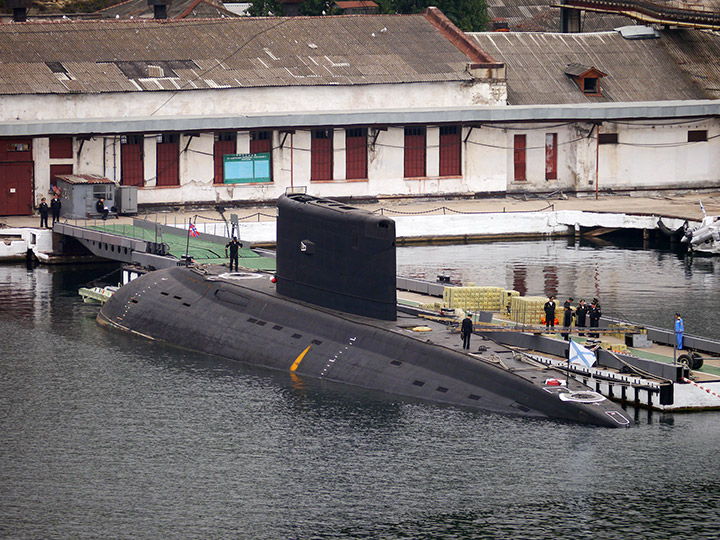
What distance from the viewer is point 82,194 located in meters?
68.1

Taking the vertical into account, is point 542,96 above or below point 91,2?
below

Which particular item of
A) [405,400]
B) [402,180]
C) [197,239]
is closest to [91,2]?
[402,180]

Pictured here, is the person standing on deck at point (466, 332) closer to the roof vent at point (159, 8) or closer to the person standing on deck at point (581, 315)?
the person standing on deck at point (581, 315)

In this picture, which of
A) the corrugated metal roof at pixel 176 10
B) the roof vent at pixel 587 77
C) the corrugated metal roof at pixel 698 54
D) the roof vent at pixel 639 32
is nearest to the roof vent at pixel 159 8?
the corrugated metal roof at pixel 176 10

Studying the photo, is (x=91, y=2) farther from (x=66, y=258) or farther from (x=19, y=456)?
(x=19, y=456)

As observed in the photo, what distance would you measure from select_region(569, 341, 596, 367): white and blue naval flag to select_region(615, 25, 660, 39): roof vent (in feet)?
178

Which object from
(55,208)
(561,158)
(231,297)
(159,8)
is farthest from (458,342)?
(159,8)

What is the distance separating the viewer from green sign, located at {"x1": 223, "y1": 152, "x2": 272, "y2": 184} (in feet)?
245

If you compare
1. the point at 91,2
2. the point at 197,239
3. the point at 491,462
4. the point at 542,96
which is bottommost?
the point at 491,462

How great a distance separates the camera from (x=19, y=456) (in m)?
35.1

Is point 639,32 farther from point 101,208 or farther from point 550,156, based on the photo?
point 101,208

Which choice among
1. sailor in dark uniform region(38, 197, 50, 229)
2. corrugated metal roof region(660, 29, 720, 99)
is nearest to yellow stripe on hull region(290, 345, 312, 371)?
sailor in dark uniform region(38, 197, 50, 229)

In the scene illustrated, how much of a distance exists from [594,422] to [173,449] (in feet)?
37.8

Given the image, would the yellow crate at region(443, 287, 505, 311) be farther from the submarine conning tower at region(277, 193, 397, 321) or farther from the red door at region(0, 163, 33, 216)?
the red door at region(0, 163, 33, 216)
